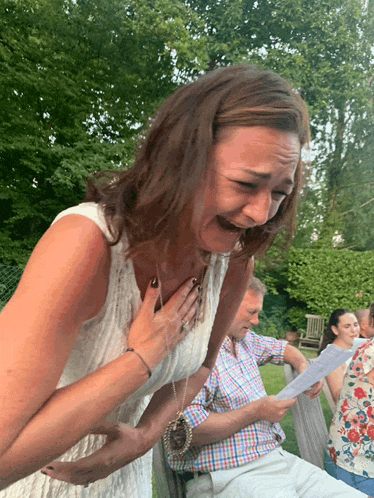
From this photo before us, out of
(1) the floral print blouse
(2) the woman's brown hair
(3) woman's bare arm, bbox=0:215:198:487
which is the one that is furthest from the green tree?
(3) woman's bare arm, bbox=0:215:198:487

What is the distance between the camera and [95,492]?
54.2 inches

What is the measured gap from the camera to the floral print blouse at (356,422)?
3340mm

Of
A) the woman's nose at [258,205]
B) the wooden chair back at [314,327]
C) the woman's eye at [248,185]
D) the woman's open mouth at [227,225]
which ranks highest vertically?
the woman's eye at [248,185]

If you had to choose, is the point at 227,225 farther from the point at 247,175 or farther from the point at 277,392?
the point at 277,392

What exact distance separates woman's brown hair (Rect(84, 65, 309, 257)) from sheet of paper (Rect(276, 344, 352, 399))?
1756 mm

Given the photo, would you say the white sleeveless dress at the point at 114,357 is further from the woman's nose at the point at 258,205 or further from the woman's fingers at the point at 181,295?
the woman's nose at the point at 258,205

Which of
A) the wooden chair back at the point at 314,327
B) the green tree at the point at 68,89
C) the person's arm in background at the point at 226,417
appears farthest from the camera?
the wooden chair back at the point at 314,327

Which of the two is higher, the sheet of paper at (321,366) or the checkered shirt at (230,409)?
the sheet of paper at (321,366)

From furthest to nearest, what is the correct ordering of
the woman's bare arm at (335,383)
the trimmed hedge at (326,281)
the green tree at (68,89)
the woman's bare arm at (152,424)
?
the trimmed hedge at (326,281) → the green tree at (68,89) → the woman's bare arm at (335,383) → the woman's bare arm at (152,424)

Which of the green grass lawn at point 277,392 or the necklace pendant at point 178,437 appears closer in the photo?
the necklace pendant at point 178,437

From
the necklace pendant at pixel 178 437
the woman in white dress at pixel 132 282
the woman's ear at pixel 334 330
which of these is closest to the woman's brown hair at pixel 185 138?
the woman in white dress at pixel 132 282

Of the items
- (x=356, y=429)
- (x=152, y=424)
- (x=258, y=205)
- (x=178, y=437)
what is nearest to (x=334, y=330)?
(x=356, y=429)

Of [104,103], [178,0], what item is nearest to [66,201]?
[104,103]

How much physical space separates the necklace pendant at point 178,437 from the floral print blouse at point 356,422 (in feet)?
5.31
